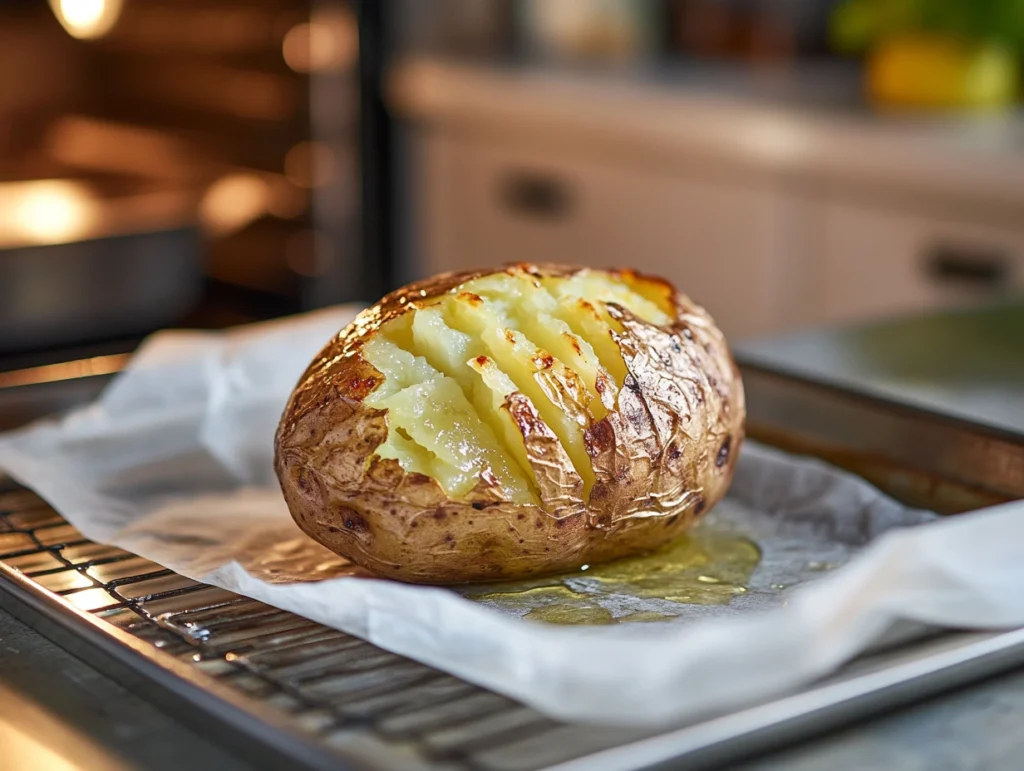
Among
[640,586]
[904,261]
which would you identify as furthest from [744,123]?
[640,586]

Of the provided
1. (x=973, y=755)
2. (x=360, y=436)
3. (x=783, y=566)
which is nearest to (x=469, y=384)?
(x=360, y=436)

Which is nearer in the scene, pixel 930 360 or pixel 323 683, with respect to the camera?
pixel 323 683

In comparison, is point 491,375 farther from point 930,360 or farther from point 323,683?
point 930,360

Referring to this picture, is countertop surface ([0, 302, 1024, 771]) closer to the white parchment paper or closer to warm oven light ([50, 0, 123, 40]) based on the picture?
the white parchment paper

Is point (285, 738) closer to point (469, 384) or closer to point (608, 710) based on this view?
point (608, 710)

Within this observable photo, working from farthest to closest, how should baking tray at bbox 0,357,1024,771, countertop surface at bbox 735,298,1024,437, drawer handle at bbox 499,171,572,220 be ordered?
drawer handle at bbox 499,171,572,220 → countertop surface at bbox 735,298,1024,437 → baking tray at bbox 0,357,1024,771

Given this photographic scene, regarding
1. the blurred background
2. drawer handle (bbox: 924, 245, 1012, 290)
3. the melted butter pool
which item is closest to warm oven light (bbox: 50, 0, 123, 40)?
the blurred background

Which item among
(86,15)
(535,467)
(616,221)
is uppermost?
(86,15)
